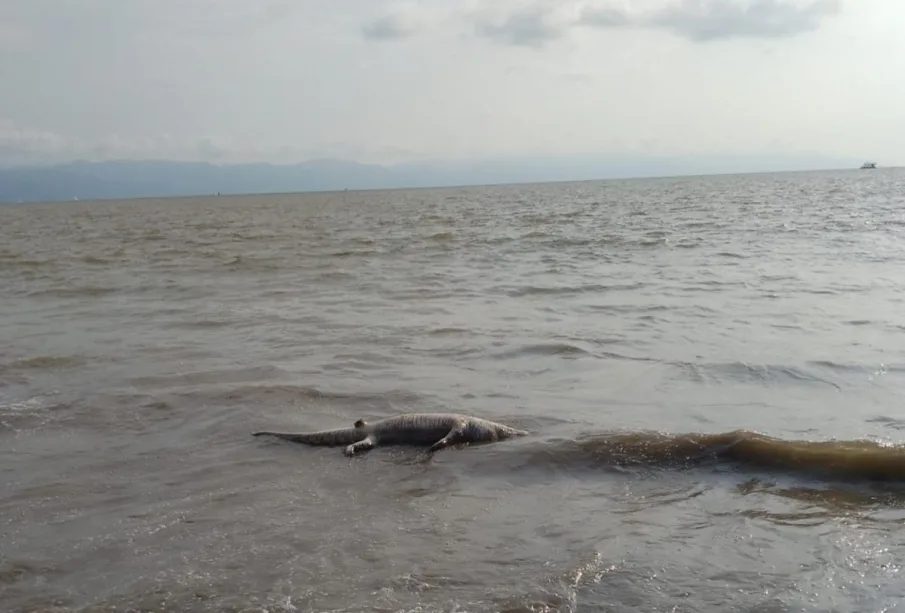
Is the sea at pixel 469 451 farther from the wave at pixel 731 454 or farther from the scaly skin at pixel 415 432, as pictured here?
the scaly skin at pixel 415 432

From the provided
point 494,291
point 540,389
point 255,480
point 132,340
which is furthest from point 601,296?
point 255,480

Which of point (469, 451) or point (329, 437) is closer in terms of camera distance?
point (469, 451)

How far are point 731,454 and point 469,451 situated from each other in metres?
2.35

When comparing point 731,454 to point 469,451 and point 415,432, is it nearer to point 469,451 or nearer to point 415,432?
point 469,451

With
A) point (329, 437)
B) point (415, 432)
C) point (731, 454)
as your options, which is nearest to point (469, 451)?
point (415, 432)

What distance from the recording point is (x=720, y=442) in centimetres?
736

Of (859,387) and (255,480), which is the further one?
(859,387)

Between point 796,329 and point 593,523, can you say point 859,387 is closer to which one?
point 796,329

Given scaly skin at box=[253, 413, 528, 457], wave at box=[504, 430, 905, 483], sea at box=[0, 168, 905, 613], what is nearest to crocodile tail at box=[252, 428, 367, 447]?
scaly skin at box=[253, 413, 528, 457]

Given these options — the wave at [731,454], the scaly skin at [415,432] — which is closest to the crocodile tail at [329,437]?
the scaly skin at [415,432]

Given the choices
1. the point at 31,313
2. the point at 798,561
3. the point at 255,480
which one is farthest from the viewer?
the point at 31,313

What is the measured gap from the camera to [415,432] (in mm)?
8008

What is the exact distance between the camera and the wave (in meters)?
6.80

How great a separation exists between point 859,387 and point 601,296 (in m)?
7.47
